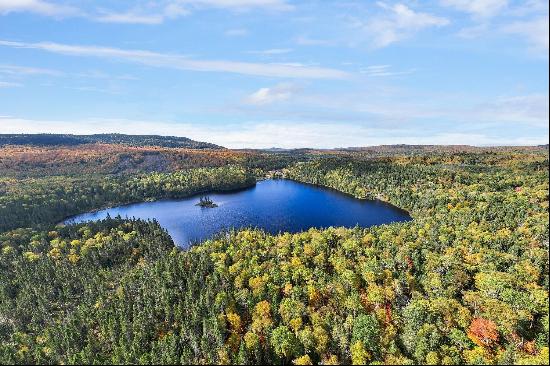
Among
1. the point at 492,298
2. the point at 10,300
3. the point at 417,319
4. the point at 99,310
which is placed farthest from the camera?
the point at 10,300

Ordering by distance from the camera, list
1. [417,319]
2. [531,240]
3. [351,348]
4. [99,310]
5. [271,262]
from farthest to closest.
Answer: [531,240], [271,262], [99,310], [417,319], [351,348]

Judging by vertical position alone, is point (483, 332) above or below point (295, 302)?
below

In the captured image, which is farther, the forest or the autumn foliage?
the forest

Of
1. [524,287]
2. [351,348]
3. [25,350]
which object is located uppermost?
[524,287]

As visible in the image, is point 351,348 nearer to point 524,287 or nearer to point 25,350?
point 524,287

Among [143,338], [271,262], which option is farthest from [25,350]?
[271,262]

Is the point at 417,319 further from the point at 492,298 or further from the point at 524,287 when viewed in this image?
the point at 524,287

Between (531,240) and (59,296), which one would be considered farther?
(531,240)

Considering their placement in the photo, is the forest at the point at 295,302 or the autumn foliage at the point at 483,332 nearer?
the autumn foliage at the point at 483,332

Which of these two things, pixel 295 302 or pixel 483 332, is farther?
pixel 295 302

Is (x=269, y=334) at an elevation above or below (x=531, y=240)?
below
